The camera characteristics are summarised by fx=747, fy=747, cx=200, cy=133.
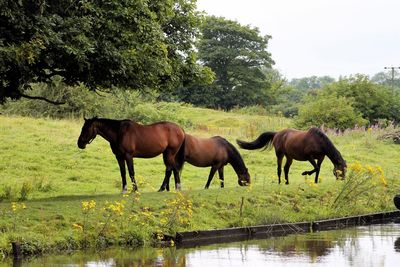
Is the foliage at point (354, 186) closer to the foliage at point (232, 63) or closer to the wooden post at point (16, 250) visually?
the wooden post at point (16, 250)

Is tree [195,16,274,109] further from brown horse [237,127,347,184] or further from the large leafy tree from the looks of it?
the large leafy tree

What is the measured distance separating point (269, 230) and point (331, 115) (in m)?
28.7

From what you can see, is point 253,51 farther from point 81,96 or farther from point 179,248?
point 179,248

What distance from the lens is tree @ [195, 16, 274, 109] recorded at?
7850cm

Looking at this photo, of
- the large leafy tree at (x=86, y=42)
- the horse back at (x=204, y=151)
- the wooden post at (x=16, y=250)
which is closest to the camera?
the wooden post at (x=16, y=250)

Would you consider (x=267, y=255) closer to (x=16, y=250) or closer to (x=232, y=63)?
(x=16, y=250)

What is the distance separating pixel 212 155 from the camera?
2186 centimetres

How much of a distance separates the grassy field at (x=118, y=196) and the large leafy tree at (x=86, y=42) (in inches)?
104

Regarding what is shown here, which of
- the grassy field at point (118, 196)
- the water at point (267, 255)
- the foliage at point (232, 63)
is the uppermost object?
the foliage at point (232, 63)

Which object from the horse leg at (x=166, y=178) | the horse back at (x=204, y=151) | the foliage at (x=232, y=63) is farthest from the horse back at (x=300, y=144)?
the foliage at (x=232, y=63)

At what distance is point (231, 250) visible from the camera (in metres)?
14.0

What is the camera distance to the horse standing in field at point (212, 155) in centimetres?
2141

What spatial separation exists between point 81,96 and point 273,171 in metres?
14.2

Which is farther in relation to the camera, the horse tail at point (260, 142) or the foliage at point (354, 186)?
the horse tail at point (260, 142)
